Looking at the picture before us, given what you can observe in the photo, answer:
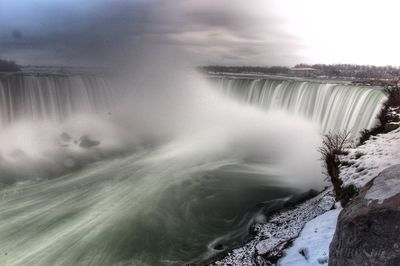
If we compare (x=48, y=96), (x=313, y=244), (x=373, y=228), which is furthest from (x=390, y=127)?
(x=48, y=96)

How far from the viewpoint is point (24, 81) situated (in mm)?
25141

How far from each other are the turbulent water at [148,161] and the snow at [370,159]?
140 inches

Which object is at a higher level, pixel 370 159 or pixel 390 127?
pixel 390 127

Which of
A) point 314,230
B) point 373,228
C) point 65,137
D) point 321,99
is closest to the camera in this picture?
point 373,228

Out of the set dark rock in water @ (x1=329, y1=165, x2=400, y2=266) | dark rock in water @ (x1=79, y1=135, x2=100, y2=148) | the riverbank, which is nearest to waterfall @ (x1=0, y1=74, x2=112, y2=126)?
dark rock in water @ (x1=79, y1=135, x2=100, y2=148)

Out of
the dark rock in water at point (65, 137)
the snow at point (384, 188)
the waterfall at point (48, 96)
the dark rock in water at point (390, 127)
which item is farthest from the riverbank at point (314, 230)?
the waterfall at point (48, 96)

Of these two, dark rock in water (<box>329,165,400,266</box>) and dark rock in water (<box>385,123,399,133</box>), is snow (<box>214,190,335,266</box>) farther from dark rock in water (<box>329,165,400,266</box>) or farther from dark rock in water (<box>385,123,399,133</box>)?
dark rock in water (<box>329,165,400,266</box>)

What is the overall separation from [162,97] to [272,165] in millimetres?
20603

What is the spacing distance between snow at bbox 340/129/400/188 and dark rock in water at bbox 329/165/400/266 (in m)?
2.12

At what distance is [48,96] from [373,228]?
2591 centimetres

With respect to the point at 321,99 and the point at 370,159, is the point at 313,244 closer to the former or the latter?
the point at 370,159

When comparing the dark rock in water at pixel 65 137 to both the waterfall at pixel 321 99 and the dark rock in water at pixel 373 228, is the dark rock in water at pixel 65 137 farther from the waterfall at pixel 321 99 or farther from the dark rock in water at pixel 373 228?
the dark rock in water at pixel 373 228

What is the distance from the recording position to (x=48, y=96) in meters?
26.2

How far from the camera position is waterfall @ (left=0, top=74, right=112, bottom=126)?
949 inches
